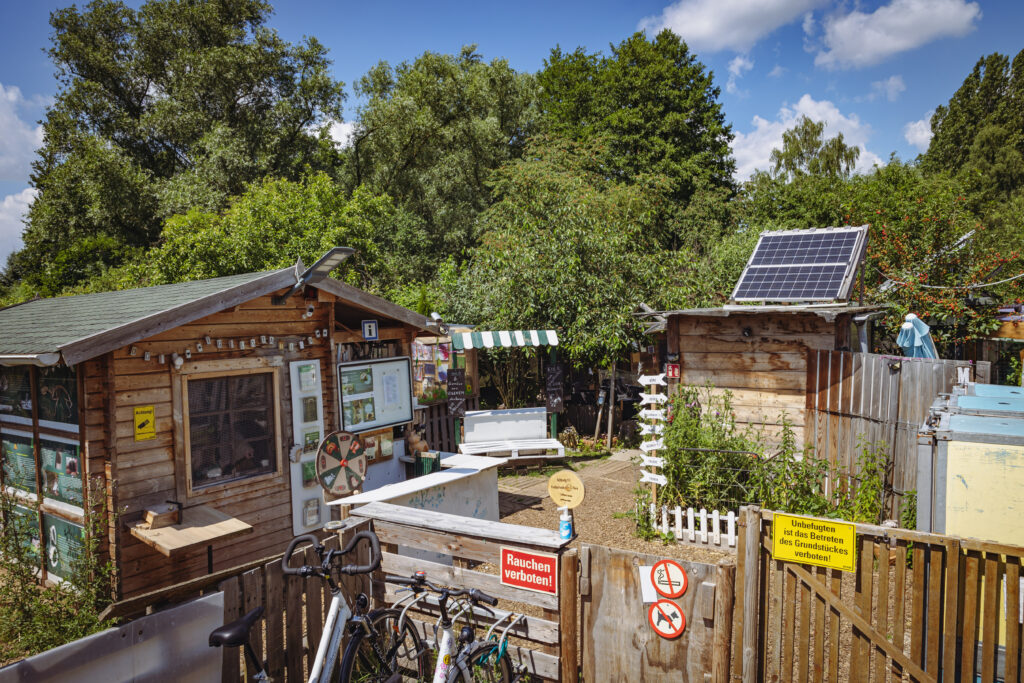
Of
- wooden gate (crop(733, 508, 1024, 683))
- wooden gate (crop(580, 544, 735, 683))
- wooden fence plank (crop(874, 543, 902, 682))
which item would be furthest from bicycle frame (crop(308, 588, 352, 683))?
wooden fence plank (crop(874, 543, 902, 682))

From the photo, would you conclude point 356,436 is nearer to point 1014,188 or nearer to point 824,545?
point 824,545

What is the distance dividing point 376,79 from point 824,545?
30.2 meters

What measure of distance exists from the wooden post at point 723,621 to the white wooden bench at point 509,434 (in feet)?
29.1

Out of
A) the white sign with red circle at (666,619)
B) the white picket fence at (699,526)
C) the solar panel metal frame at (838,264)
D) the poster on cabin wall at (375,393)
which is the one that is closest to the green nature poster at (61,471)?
the poster on cabin wall at (375,393)

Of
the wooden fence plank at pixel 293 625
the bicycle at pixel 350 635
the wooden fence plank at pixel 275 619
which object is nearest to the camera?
the bicycle at pixel 350 635

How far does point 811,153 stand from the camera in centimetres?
3738

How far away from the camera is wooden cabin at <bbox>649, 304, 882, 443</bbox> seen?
9734 mm

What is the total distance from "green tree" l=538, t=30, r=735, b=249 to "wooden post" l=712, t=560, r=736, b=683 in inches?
961

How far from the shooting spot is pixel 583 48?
112 feet

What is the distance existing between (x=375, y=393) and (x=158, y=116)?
72.2 feet

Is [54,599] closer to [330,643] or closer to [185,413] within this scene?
[185,413]

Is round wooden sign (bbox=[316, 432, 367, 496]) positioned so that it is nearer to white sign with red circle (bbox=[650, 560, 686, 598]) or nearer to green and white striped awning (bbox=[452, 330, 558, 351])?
green and white striped awning (bbox=[452, 330, 558, 351])

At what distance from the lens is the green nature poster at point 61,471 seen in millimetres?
6613

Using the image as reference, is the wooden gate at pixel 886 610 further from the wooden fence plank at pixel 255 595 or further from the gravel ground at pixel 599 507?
the wooden fence plank at pixel 255 595
